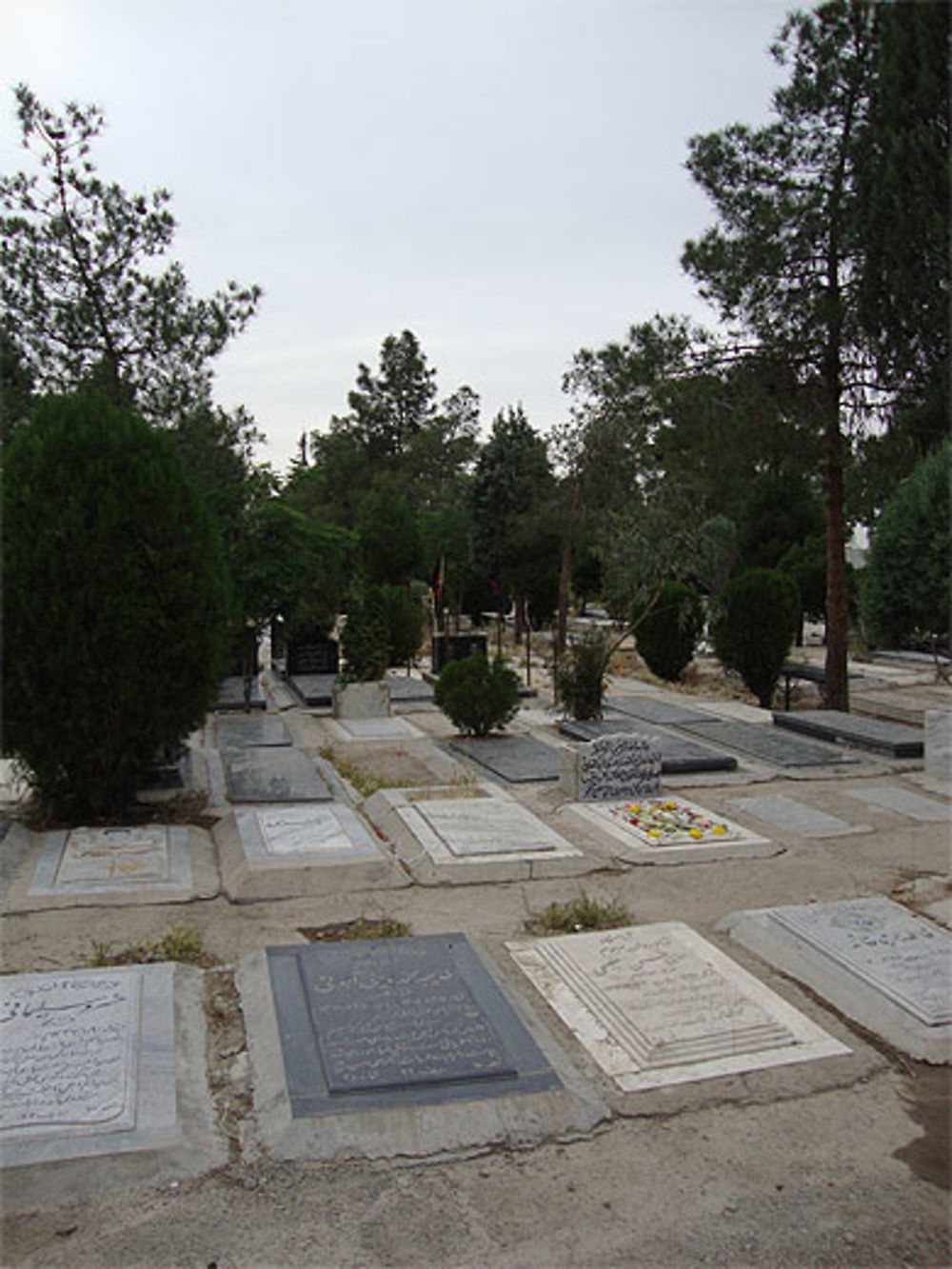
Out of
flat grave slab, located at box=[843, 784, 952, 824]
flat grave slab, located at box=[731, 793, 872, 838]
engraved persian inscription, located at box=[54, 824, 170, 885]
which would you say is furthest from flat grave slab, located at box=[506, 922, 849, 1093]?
flat grave slab, located at box=[843, 784, 952, 824]

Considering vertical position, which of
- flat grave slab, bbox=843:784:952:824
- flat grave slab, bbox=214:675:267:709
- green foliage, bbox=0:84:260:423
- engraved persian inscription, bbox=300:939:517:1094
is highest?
green foliage, bbox=0:84:260:423

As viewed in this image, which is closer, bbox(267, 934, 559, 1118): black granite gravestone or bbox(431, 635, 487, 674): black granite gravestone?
bbox(267, 934, 559, 1118): black granite gravestone

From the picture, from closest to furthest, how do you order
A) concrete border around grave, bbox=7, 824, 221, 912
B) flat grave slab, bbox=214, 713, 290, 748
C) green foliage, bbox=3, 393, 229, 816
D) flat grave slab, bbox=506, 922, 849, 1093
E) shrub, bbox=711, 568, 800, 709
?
flat grave slab, bbox=506, 922, 849, 1093 → concrete border around grave, bbox=7, 824, 221, 912 → green foliage, bbox=3, 393, 229, 816 → flat grave slab, bbox=214, 713, 290, 748 → shrub, bbox=711, 568, 800, 709

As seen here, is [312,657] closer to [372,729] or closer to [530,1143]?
[372,729]

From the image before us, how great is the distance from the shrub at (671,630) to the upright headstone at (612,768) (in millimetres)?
9437

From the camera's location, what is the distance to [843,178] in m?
12.1

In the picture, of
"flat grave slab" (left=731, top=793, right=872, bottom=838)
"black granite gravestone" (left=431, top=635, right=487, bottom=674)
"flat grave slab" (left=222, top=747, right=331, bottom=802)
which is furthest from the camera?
"black granite gravestone" (left=431, top=635, right=487, bottom=674)

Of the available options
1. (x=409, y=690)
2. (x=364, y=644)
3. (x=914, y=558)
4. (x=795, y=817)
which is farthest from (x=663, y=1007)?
(x=914, y=558)

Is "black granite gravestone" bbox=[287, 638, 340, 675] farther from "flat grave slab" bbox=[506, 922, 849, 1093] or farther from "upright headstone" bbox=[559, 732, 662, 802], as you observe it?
"flat grave slab" bbox=[506, 922, 849, 1093]

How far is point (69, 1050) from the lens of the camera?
11.9ft

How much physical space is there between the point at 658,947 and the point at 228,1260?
253cm

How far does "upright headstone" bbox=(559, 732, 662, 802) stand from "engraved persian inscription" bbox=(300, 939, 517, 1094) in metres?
3.46

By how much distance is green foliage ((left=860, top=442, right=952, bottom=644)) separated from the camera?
13164 millimetres

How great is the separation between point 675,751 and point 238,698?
266 inches
